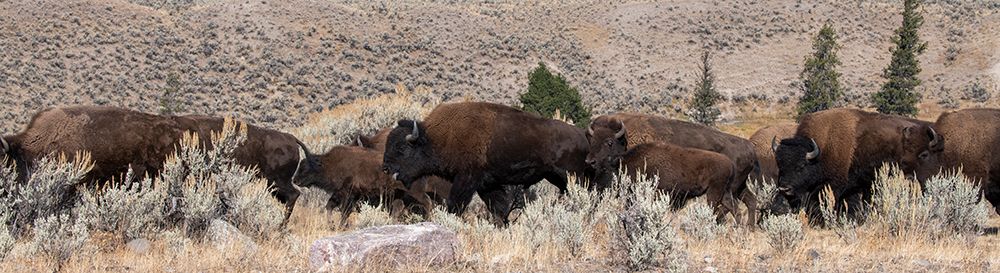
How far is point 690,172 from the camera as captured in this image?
11.2 metres

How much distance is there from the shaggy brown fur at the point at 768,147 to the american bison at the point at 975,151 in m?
2.49

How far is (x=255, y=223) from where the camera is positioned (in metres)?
8.95

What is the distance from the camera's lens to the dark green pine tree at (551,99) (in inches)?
1369

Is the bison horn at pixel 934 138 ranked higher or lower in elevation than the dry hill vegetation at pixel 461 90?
higher

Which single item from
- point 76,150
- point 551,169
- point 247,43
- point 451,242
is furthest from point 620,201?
point 247,43

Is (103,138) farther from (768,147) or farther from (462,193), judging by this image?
(768,147)

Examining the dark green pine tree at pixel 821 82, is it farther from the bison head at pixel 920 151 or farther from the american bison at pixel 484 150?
the american bison at pixel 484 150

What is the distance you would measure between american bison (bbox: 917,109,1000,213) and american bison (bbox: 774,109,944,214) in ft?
0.96

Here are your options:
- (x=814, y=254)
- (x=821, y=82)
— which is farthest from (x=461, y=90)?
(x=814, y=254)

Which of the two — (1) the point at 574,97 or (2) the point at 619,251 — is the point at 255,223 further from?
(1) the point at 574,97

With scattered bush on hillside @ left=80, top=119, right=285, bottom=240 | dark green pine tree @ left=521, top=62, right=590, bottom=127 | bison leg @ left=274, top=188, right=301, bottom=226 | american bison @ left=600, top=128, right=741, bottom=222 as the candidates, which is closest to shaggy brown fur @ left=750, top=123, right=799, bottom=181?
american bison @ left=600, top=128, right=741, bottom=222

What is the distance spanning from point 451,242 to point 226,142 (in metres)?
3.87

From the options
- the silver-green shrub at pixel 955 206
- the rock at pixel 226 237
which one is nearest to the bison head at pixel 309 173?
the rock at pixel 226 237

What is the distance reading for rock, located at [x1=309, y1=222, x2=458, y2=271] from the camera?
6609 millimetres
